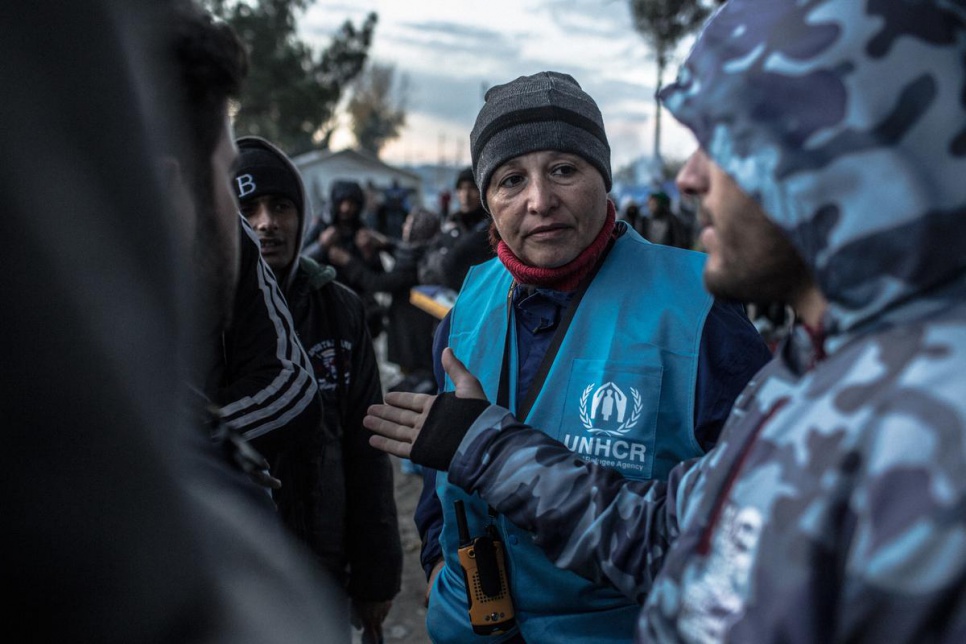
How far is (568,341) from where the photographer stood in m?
1.74

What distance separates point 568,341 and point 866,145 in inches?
37.8

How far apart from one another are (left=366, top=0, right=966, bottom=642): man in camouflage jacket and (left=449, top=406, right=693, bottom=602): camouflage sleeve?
210mm

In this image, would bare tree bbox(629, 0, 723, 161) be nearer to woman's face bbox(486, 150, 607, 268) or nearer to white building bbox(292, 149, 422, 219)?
white building bbox(292, 149, 422, 219)

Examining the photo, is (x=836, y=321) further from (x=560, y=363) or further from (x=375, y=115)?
(x=375, y=115)

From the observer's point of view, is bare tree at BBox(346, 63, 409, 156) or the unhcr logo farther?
bare tree at BBox(346, 63, 409, 156)

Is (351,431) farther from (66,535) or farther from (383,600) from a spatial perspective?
(66,535)

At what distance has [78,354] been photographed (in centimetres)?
46

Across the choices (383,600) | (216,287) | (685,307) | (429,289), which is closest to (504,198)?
(685,307)

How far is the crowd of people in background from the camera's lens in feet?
1.51

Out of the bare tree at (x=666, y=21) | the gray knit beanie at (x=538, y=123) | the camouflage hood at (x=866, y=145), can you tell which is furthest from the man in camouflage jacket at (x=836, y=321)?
the bare tree at (x=666, y=21)

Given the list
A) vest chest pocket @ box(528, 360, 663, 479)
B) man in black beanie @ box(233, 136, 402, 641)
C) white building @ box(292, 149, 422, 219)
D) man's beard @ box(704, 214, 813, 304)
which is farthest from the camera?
white building @ box(292, 149, 422, 219)

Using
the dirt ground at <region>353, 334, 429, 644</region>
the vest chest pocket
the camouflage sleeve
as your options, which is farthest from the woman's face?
the dirt ground at <region>353, 334, 429, 644</region>

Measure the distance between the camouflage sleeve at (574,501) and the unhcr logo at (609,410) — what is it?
25 centimetres

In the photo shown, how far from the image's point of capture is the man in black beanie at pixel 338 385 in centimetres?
257
